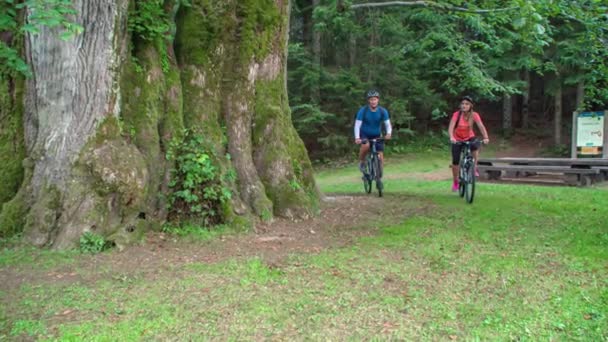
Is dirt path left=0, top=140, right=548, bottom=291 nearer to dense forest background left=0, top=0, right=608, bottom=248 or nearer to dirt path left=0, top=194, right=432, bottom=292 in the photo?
dirt path left=0, top=194, right=432, bottom=292

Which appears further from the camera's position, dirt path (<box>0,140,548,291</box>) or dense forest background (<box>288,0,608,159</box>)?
dense forest background (<box>288,0,608,159</box>)

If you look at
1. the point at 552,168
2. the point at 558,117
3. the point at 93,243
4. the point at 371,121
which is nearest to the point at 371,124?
the point at 371,121

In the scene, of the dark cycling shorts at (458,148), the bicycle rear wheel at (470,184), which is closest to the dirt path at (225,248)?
the bicycle rear wheel at (470,184)

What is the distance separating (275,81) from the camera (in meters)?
7.32

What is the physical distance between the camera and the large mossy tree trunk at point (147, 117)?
5.31 metres

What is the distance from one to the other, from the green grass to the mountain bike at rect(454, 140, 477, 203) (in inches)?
104

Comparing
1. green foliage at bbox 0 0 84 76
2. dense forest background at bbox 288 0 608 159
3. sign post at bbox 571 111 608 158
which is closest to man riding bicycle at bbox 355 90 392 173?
green foliage at bbox 0 0 84 76

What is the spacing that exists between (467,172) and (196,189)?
16.3 feet

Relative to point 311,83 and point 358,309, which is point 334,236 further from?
point 311,83

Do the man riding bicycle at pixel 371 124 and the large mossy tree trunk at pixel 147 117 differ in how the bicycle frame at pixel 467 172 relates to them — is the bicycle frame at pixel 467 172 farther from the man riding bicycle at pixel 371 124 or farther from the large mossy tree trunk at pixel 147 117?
the large mossy tree trunk at pixel 147 117

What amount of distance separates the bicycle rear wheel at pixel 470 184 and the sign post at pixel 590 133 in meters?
10.6

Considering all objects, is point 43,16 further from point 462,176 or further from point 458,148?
point 458,148

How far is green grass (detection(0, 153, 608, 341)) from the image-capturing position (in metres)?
3.48

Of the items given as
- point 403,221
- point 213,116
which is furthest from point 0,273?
point 403,221
